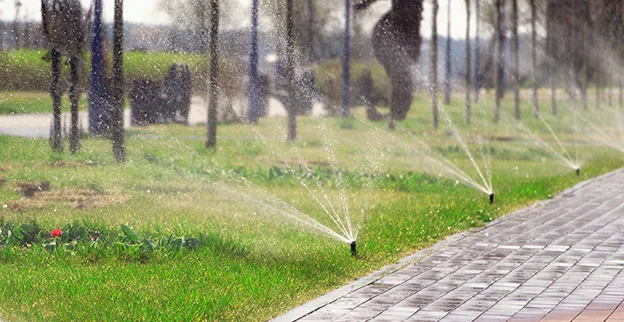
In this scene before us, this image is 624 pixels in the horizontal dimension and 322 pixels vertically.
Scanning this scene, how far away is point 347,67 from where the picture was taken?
30.9m

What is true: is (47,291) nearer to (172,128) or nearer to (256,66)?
(172,128)

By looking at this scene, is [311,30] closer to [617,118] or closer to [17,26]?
[17,26]

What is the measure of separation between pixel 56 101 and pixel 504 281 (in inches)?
318

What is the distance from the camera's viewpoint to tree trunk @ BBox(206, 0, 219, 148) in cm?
1778

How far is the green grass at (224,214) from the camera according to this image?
24.7 feet

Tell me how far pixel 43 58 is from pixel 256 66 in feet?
24.7

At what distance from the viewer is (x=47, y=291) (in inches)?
301

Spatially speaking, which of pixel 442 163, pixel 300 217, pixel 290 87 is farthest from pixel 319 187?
pixel 290 87

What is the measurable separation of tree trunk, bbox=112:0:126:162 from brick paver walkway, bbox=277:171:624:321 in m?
5.19

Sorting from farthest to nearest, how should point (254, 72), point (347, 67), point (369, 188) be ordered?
point (347, 67)
point (254, 72)
point (369, 188)

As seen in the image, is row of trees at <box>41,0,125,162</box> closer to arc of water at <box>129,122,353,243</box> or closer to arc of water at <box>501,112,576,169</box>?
arc of water at <box>129,122,353,243</box>

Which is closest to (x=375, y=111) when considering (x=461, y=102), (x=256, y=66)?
(x=461, y=102)

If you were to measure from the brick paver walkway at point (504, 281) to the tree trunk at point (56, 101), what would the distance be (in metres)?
5.70

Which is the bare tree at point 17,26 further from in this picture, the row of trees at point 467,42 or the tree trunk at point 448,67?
the tree trunk at point 448,67
